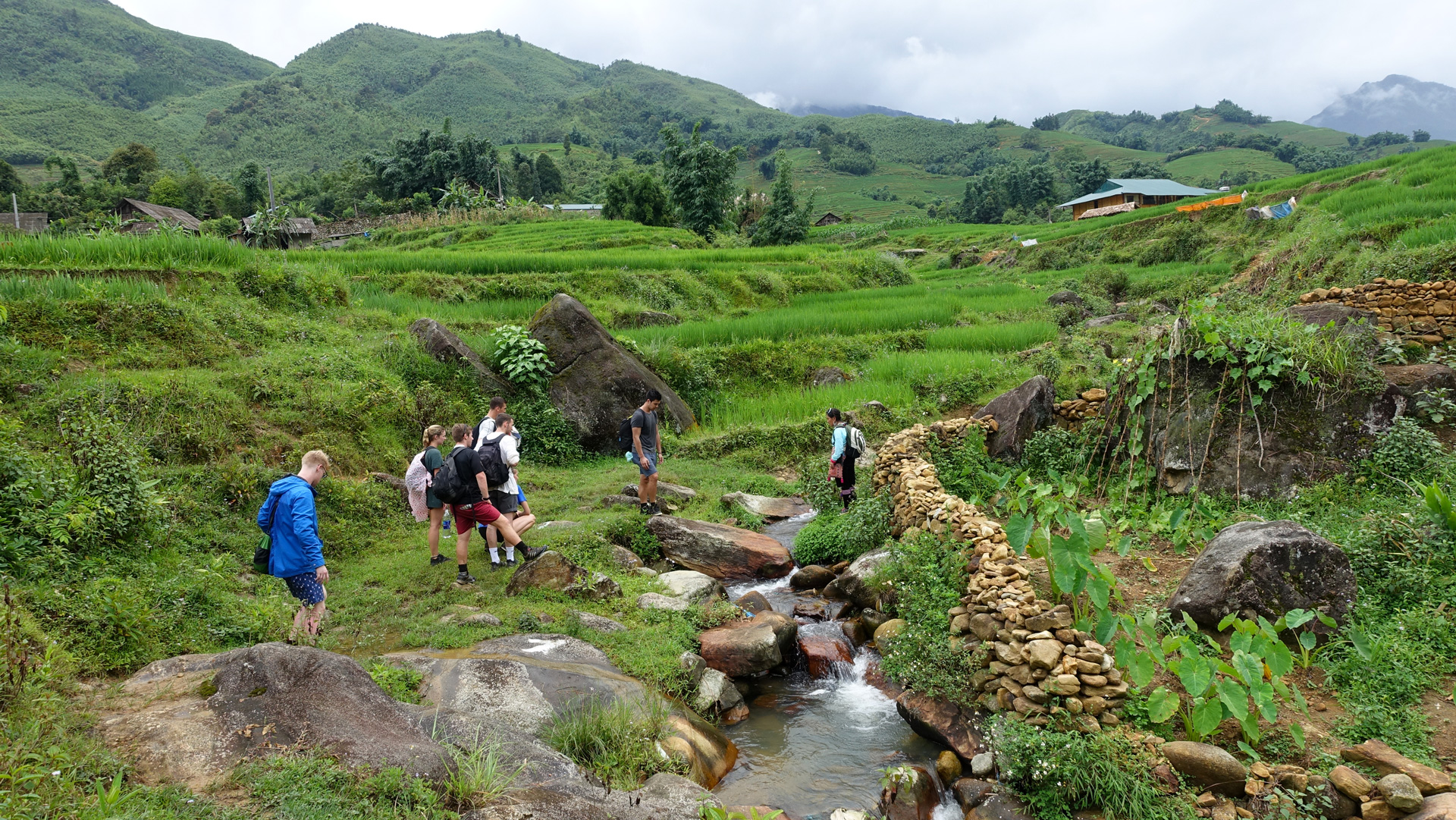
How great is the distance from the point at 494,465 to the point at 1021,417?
724cm

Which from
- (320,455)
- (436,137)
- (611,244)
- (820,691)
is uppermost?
(436,137)

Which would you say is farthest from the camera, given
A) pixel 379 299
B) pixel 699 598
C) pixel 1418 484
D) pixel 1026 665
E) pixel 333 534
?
pixel 379 299

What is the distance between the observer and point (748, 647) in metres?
6.75

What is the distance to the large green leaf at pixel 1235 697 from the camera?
4492 millimetres

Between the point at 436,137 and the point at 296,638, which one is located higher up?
the point at 436,137

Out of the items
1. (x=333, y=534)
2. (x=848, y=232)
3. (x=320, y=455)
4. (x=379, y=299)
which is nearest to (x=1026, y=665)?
(x=320, y=455)

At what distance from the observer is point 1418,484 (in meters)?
6.51

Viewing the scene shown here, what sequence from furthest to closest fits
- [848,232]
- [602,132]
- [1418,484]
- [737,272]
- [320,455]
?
[602,132] → [848,232] → [737,272] → [1418,484] → [320,455]

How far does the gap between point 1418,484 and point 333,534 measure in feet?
36.5

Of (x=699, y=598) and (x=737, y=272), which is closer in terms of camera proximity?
(x=699, y=598)

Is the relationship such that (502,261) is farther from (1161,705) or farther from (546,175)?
(546,175)

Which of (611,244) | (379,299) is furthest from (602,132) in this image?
(379,299)

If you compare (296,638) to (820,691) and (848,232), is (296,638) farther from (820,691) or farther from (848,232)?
(848,232)

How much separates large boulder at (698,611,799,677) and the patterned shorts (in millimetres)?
3390
